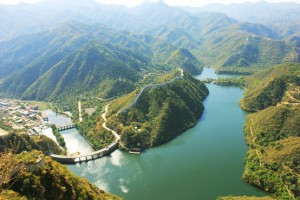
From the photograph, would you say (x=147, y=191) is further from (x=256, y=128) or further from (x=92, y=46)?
(x=92, y=46)

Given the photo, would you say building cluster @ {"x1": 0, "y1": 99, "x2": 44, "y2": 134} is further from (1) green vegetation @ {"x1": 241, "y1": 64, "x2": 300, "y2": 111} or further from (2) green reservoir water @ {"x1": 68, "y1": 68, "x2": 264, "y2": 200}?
(1) green vegetation @ {"x1": 241, "y1": 64, "x2": 300, "y2": 111}

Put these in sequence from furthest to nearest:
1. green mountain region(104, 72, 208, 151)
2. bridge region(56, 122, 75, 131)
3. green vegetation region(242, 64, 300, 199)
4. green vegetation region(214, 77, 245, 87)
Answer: green vegetation region(214, 77, 245, 87) < bridge region(56, 122, 75, 131) < green mountain region(104, 72, 208, 151) < green vegetation region(242, 64, 300, 199)

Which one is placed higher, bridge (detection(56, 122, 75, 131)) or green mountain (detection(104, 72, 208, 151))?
green mountain (detection(104, 72, 208, 151))

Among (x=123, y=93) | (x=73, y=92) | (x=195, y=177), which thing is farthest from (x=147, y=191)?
(x=73, y=92)

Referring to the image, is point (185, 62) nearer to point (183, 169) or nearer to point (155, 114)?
point (155, 114)

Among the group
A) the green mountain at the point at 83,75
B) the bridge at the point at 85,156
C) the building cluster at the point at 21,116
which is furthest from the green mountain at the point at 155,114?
the green mountain at the point at 83,75

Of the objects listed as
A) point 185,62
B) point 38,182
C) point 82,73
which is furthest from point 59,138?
point 185,62

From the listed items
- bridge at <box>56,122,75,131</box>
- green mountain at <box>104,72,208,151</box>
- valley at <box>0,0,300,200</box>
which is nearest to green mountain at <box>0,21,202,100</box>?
valley at <box>0,0,300,200</box>

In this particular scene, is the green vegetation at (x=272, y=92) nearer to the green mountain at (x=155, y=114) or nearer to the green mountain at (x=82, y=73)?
the green mountain at (x=155, y=114)
